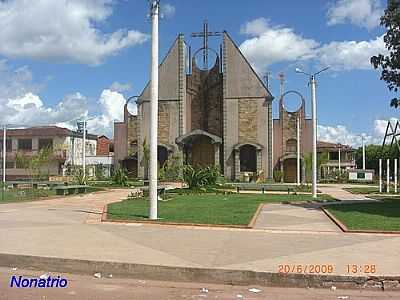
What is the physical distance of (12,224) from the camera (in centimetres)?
1609

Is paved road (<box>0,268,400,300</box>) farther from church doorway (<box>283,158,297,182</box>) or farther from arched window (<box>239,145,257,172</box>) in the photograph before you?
church doorway (<box>283,158,297,182</box>)

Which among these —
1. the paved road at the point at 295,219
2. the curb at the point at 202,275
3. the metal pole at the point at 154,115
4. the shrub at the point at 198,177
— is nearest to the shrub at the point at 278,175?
the shrub at the point at 198,177

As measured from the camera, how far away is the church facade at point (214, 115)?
60438 millimetres

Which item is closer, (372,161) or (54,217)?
(54,217)

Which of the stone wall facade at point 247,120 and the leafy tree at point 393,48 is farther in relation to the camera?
the stone wall facade at point 247,120

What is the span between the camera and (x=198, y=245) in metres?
12.1

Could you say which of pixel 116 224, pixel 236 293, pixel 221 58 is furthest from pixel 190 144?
pixel 236 293

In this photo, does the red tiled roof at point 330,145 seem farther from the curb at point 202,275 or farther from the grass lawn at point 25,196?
the curb at point 202,275

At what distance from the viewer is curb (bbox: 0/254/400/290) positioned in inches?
345

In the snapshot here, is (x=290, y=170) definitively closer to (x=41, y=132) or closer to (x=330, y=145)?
(x=330, y=145)

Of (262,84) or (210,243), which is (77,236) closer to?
(210,243)

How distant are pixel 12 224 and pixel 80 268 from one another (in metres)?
7.20

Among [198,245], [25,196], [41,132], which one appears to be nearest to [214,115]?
[41,132]

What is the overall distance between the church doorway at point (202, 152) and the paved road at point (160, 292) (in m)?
52.9
